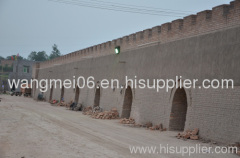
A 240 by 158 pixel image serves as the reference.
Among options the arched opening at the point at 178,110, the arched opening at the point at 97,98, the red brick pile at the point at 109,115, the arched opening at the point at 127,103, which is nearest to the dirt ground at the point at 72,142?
the arched opening at the point at 178,110

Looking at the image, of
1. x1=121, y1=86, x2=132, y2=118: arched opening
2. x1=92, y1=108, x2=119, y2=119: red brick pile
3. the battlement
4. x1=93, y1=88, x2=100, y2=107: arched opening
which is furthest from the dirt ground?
x1=93, y1=88, x2=100, y2=107: arched opening

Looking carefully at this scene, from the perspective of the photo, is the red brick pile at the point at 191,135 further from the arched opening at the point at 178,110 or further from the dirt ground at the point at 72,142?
the arched opening at the point at 178,110

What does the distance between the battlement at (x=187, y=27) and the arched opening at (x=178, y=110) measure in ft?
8.74

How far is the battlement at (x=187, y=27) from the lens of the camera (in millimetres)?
11914

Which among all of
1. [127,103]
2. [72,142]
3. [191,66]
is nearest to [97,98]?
[127,103]

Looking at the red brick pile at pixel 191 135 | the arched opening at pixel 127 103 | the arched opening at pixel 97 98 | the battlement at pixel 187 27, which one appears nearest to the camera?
the battlement at pixel 187 27

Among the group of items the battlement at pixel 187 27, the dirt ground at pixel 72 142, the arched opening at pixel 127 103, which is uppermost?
the battlement at pixel 187 27

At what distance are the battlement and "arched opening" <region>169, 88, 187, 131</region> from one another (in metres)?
2.67

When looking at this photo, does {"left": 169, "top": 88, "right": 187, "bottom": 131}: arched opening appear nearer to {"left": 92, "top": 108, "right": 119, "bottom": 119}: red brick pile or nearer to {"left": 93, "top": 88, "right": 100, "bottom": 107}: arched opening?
{"left": 92, "top": 108, "right": 119, "bottom": 119}: red brick pile

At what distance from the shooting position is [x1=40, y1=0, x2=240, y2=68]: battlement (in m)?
11.9

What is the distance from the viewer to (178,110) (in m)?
14.9

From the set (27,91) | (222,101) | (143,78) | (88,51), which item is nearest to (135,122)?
(143,78)

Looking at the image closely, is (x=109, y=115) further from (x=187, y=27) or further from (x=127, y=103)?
(x=187, y=27)

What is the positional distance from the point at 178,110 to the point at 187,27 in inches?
150
